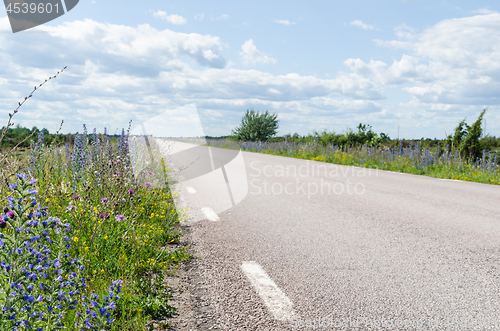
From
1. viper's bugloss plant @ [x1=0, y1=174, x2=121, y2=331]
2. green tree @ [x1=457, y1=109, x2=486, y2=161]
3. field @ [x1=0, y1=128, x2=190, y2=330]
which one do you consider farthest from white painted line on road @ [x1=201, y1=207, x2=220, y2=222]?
green tree @ [x1=457, y1=109, x2=486, y2=161]

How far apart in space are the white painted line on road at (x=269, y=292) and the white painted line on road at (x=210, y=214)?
2.23 metres

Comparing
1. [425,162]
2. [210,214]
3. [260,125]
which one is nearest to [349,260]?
[210,214]

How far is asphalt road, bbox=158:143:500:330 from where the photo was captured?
280 cm

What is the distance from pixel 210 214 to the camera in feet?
21.1

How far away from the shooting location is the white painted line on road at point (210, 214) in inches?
239

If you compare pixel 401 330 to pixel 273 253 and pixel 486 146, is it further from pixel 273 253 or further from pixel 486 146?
pixel 486 146

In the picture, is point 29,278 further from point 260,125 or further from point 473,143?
point 260,125

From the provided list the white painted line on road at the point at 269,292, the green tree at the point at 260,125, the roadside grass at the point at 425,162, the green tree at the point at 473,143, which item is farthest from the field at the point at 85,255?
the green tree at the point at 260,125

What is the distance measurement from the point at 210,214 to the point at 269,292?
338 cm

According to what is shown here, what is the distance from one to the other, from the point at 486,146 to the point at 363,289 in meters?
15.6

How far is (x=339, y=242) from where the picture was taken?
4.66 metres

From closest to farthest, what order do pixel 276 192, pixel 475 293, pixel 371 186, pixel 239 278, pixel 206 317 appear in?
1. pixel 206 317
2. pixel 475 293
3. pixel 239 278
4. pixel 276 192
5. pixel 371 186

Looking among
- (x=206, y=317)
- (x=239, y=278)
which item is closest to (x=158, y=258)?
(x=239, y=278)

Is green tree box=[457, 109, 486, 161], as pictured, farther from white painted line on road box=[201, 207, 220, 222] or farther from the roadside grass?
→ white painted line on road box=[201, 207, 220, 222]
